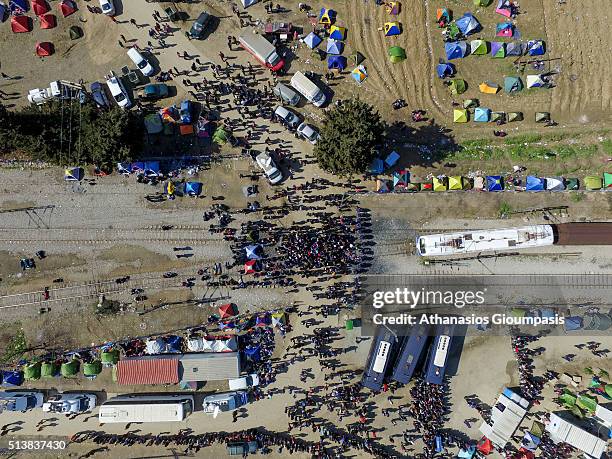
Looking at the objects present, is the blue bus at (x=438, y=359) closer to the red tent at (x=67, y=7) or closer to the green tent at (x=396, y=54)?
the green tent at (x=396, y=54)

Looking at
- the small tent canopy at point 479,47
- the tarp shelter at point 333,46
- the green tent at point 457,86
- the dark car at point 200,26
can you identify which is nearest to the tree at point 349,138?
the tarp shelter at point 333,46

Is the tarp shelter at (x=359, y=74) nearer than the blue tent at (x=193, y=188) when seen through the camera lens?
No

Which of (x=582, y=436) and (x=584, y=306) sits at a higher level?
(x=584, y=306)

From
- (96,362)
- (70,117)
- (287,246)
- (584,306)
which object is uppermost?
(70,117)

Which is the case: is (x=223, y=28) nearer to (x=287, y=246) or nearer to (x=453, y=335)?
(x=287, y=246)

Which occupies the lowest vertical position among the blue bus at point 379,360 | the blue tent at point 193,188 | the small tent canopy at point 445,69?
the blue bus at point 379,360

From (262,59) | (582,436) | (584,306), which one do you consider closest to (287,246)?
(262,59)
